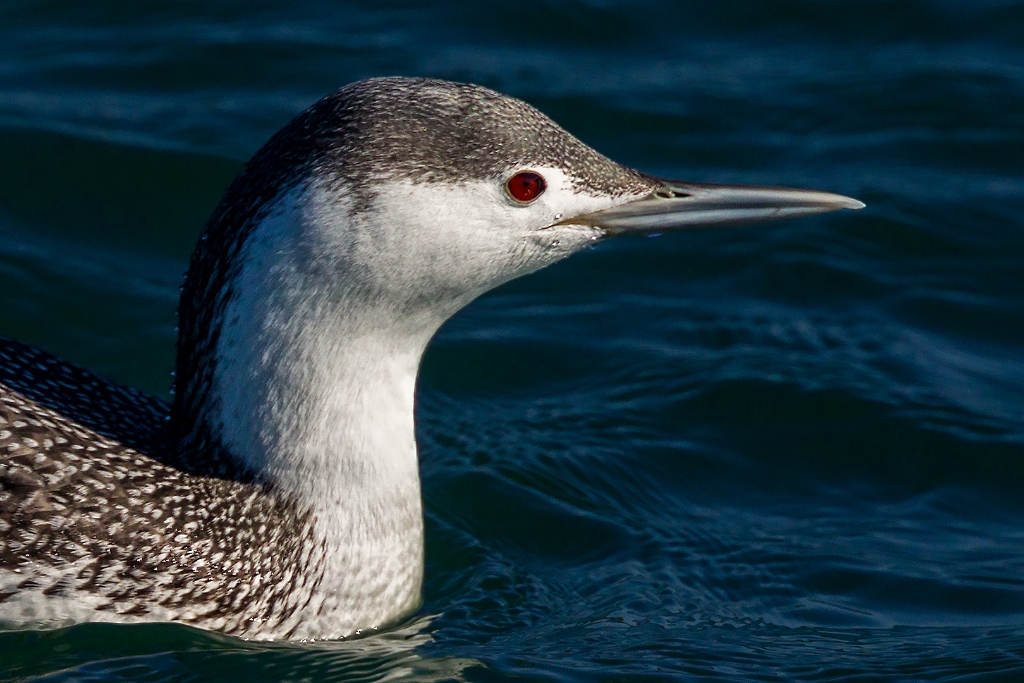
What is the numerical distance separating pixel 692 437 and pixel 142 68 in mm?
5231

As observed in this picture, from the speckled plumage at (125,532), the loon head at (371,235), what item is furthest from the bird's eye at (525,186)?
the speckled plumage at (125,532)

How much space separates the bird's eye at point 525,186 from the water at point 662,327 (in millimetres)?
2021

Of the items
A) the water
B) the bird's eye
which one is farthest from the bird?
the water

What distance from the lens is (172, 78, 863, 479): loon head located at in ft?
20.0

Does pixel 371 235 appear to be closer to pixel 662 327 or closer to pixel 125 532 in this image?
pixel 125 532

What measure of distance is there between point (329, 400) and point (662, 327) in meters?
3.81

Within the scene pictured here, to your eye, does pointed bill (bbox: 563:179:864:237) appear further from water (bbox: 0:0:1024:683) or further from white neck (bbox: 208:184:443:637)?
water (bbox: 0:0:1024:683)

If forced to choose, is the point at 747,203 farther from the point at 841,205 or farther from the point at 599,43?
the point at 599,43

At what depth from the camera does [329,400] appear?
6.48m

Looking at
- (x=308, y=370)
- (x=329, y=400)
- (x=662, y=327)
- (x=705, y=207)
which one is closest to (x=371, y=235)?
(x=308, y=370)

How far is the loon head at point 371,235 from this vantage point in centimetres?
611

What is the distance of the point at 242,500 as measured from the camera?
6.64m

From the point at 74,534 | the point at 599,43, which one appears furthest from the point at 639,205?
the point at 599,43

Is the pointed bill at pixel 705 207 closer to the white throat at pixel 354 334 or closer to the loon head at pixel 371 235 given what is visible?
the loon head at pixel 371 235
